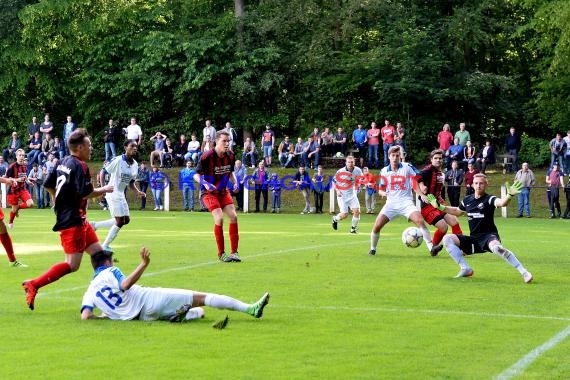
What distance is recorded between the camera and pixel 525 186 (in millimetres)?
34500

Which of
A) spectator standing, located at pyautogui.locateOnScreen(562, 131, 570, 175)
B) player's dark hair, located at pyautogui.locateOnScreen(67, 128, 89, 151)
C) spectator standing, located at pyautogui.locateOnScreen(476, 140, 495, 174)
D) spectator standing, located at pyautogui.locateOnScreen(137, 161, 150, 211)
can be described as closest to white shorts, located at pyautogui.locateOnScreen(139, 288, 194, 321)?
player's dark hair, located at pyautogui.locateOnScreen(67, 128, 89, 151)

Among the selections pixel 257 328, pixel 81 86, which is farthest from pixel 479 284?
pixel 81 86

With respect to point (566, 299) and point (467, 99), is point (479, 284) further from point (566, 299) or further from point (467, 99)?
point (467, 99)

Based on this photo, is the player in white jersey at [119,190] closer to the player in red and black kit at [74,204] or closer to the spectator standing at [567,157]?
the player in red and black kit at [74,204]

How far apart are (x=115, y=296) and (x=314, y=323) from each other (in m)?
1.96

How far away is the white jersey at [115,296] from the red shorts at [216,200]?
673cm

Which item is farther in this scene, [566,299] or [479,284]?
[479,284]

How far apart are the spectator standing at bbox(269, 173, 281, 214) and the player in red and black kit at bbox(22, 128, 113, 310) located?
26721 millimetres

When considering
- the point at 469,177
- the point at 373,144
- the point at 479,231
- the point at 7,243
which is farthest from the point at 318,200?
the point at 479,231

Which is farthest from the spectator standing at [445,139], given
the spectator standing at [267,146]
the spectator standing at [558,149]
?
the spectator standing at [267,146]

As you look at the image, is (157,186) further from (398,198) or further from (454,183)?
(398,198)

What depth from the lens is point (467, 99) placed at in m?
46.3

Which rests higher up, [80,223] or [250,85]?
[250,85]

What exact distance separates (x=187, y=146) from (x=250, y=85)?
543 cm
